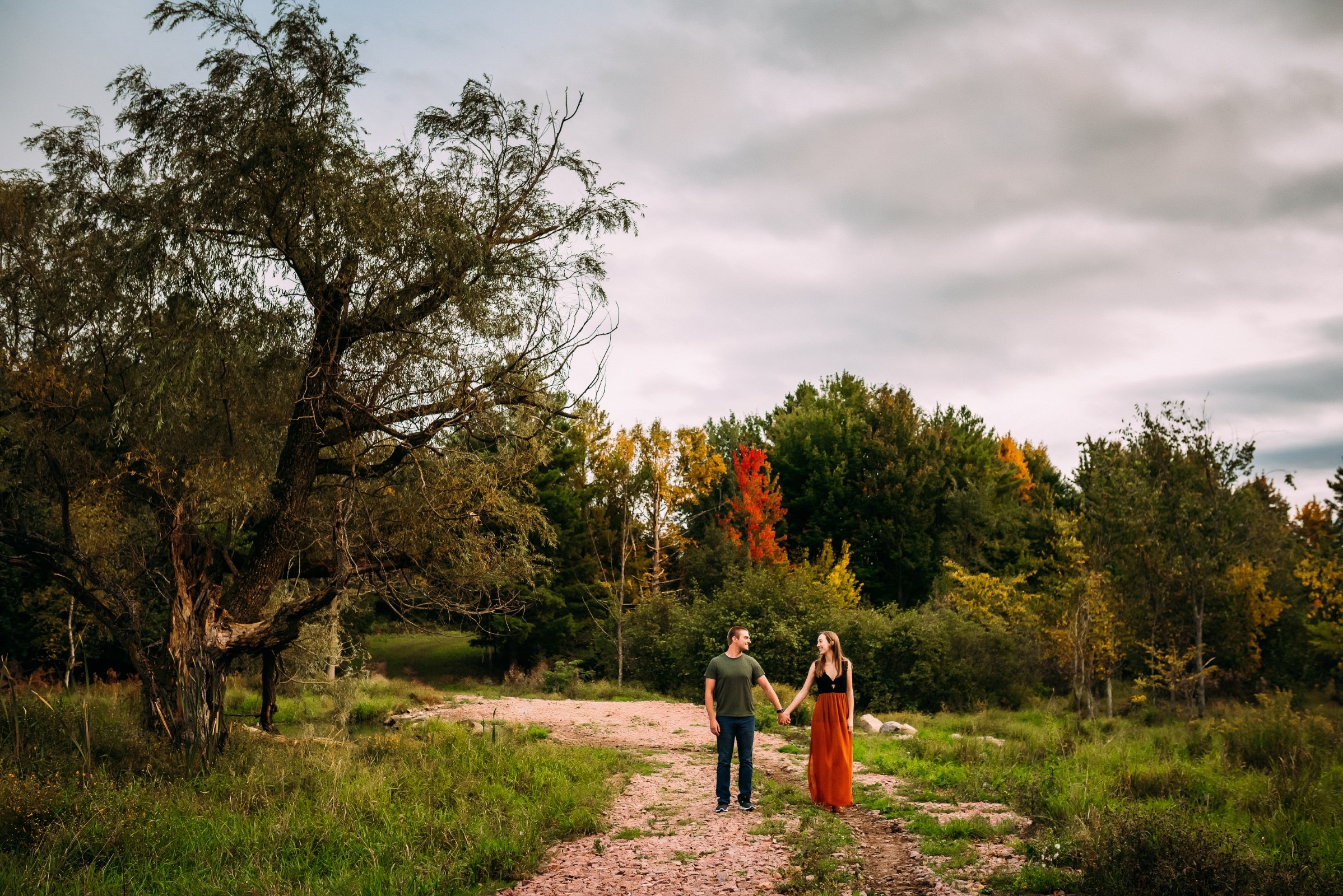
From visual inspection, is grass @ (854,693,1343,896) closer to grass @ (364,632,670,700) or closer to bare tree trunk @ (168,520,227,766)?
bare tree trunk @ (168,520,227,766)

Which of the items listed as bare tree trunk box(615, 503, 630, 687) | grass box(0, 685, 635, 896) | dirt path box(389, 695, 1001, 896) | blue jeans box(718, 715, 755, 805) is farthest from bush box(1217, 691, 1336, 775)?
bare tree trunk box(615, 503, 630, 687)

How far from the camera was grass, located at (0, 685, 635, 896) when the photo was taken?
21.0 ft

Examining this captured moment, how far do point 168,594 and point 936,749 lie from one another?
1106cm

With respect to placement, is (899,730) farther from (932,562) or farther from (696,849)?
(932,562)

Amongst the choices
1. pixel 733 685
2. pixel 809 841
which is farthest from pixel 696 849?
pixel 733 685

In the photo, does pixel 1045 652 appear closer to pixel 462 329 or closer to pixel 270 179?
pixel 462 329

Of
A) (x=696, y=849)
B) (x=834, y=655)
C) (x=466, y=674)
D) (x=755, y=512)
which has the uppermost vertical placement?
(x=755, y=512)

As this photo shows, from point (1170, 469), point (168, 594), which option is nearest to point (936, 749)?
point (168, 594)

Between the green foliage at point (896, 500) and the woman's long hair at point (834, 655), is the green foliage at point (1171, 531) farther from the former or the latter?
the woman's long hair at point (834, 655)

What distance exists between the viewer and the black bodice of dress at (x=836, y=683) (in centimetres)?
852

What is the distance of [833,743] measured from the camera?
855 cm

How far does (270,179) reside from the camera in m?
10.0

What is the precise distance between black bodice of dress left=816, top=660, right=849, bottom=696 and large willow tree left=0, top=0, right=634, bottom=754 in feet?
15.6

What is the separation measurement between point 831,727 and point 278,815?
17.3 ft
